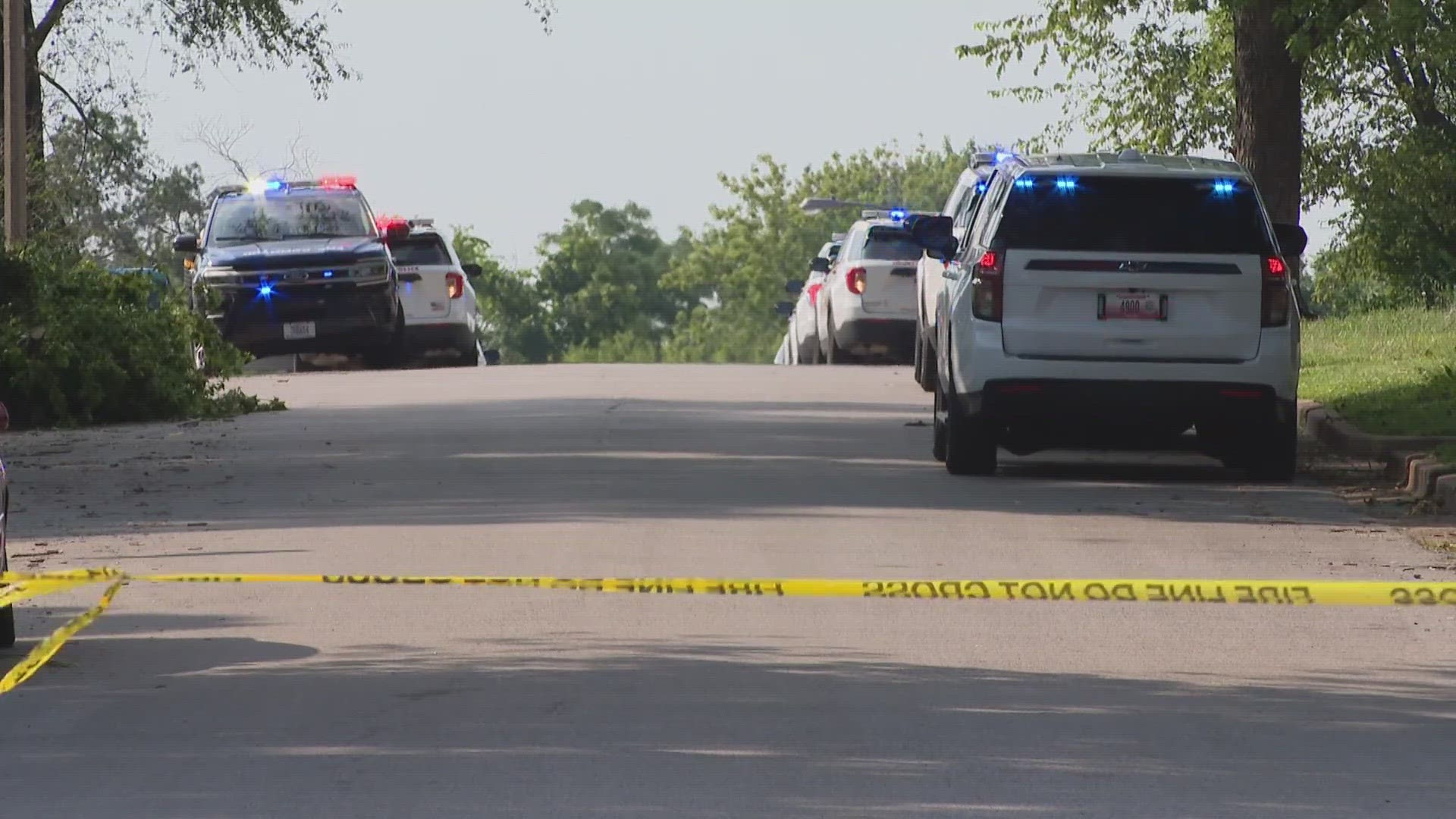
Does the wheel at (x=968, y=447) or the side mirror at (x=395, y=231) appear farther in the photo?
the side mirror at (x=395, y=231)

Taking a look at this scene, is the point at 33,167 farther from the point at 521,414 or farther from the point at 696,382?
the point at 521,414

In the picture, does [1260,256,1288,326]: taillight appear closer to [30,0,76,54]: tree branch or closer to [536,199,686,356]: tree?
[30,0,76,54]: tree branch

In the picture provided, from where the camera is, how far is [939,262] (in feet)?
72.4

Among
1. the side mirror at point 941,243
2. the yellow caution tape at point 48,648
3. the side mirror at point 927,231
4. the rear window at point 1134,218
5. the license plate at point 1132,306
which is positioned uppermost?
the rear window at point 1134,218

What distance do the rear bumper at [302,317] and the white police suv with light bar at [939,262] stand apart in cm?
703

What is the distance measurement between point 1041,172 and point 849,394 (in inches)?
346

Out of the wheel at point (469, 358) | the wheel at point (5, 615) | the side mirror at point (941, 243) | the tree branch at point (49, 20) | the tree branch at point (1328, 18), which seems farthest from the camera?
the tree branch at point (49, 20)

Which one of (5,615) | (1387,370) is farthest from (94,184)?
(5,615)

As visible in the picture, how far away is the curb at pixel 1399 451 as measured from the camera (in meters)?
15.0

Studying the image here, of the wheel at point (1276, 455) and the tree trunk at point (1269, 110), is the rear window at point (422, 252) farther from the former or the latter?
the wheel at point (1276, 455)

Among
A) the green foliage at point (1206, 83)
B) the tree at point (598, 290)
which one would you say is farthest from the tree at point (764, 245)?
the green foliage at point (1206, 83)

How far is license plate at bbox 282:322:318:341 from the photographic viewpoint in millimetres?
29500

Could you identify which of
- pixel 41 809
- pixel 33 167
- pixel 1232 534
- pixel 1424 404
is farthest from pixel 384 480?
pixel 33 167

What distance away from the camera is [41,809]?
23.9ft
